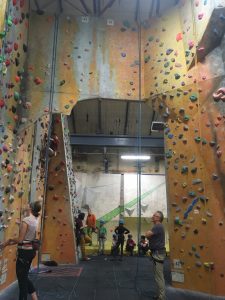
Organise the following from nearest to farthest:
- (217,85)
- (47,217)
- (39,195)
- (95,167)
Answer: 1. (217,85)
2. (39,195)
3. (47,217)
4. (95,167)

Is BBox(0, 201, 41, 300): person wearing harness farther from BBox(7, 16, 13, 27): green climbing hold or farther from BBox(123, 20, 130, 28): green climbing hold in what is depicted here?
BBox(123, 20, 130, 28): green climbing hold

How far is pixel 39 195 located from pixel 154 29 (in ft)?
11.2

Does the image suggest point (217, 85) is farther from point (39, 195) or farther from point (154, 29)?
point (39, 195)

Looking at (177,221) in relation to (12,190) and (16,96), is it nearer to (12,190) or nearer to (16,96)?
(12,190)

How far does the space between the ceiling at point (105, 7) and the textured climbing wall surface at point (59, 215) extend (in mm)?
2241

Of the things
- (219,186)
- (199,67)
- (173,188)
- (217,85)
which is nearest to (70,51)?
(199,67)

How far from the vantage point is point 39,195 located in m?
5.63

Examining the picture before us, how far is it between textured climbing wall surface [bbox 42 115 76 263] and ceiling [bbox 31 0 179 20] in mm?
2241

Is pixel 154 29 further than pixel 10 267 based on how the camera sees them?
Yes

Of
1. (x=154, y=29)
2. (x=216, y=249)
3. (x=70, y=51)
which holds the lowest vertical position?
(x=216, y=249)

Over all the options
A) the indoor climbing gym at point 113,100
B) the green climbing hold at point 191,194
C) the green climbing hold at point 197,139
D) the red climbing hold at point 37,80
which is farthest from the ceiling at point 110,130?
the green climbing hold at point 191,194

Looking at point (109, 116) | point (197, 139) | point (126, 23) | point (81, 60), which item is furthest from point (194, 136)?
point (109, 116)

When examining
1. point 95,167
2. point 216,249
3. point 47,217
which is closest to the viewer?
point 216,249

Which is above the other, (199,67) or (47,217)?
(199,67)
